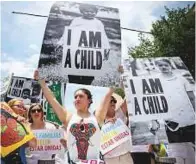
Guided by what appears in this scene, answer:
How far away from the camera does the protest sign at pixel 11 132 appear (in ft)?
13.6

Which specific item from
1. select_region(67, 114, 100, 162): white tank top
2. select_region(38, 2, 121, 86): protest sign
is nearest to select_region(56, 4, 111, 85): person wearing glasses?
select_region(38, 2, 121, 86): protest sign

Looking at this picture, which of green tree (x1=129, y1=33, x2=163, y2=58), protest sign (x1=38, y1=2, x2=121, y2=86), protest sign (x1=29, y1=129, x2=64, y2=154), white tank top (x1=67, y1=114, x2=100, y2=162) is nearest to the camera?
white tank top (x1=67, y1=114, x2=100, y2=162)

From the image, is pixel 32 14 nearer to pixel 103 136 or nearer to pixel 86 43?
pixel 86 43

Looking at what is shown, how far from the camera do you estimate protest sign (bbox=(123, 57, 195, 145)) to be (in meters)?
4.68

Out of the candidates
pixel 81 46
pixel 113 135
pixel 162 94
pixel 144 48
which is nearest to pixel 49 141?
pixel 113 135

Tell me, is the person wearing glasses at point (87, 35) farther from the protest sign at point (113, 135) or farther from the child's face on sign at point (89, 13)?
the protest sign at point (113, 135)

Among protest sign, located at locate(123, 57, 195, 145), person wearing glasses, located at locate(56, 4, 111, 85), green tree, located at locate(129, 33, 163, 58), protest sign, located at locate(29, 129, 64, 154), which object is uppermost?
green tree, located at locate(129, 33, 163, 58)

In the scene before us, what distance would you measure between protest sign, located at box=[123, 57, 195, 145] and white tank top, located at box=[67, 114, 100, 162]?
2.04ft

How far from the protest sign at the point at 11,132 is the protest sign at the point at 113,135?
856mm

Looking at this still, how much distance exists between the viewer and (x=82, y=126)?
410 cm

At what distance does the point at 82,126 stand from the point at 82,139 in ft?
0.38

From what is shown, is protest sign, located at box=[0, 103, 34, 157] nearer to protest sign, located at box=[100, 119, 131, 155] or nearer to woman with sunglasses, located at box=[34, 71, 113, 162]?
woman with sunglasses, located at box=[34, 71, 113, 162]

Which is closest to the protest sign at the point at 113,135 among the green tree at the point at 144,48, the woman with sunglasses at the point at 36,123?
the woman with sunglasses at the point at 36,123

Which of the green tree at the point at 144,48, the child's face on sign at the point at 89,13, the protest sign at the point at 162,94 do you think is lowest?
the protest sign at the point at 162,94
